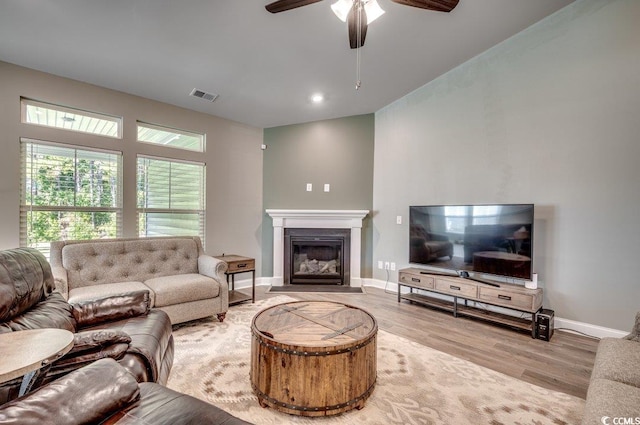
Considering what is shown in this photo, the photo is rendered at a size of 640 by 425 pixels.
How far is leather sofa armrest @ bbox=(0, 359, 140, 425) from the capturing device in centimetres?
86

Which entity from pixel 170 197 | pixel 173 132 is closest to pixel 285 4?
pixel 173 132

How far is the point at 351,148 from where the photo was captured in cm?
486

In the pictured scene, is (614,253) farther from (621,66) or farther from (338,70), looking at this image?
(338,70)

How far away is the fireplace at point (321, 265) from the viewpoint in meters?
4.79

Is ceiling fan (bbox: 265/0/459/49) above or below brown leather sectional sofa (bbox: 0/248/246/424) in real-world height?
above

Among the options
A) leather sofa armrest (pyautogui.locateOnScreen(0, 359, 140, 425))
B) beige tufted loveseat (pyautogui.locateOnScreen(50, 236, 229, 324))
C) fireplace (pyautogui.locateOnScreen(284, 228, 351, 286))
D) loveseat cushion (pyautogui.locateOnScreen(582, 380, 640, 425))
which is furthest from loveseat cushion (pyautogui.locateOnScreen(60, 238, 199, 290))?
loveseat cushion (pyautogui.locateOnScreen(582, 380, 640, 425))

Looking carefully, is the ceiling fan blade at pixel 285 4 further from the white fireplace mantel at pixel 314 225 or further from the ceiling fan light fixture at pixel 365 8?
the white fireplace mantel at pixel 314 225

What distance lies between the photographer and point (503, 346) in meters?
2.65

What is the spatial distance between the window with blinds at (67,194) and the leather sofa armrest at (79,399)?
9.68 ft

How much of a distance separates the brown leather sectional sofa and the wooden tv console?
9.40ft

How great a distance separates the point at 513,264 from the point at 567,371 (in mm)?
1067

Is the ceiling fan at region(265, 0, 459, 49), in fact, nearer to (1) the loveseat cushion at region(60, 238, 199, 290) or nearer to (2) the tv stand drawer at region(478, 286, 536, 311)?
(2) the tv stand drawer at region(478, 286, 536, 311)

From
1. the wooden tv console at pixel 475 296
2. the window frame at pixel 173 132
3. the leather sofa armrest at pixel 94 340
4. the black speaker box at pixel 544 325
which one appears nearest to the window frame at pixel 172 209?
the window frame at pixel 173 132

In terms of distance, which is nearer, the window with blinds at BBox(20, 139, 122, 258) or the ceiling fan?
the ceiling fan
